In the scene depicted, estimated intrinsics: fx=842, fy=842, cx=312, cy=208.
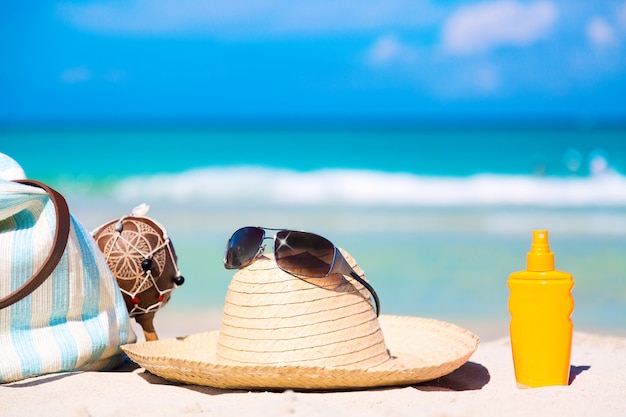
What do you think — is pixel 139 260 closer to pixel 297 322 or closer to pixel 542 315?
pixel 297 322

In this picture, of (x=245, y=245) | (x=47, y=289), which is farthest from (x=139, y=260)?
(x=245, y=245)

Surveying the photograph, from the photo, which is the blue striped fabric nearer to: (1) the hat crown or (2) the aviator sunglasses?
(1) the hat crown

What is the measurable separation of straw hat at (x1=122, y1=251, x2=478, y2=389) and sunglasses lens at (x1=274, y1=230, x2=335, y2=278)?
1.4 inches

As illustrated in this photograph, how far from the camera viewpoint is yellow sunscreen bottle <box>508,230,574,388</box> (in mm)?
2906

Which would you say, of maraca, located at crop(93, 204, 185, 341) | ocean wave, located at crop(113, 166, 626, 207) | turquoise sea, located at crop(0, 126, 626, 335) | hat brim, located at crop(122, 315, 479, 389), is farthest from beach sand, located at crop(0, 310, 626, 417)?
ocean wave, located at crop(113, 166, 626, 207)

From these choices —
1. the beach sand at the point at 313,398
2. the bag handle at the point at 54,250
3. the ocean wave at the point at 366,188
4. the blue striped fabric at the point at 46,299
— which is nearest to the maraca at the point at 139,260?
the blue striped fabric at the point at 46,299

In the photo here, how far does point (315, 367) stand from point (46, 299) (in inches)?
44.2

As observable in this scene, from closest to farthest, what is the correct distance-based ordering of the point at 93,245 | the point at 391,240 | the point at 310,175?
the point at 93,245 < the point at 391,240 < the point at 310,175

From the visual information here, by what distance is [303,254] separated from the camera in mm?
3025

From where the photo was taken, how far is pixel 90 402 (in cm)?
292

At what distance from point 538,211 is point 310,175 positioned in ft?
25.2

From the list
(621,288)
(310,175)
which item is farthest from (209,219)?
(310,175)

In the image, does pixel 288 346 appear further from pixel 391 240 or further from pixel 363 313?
pixel 391 240

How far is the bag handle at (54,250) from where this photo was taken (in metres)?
3.06
